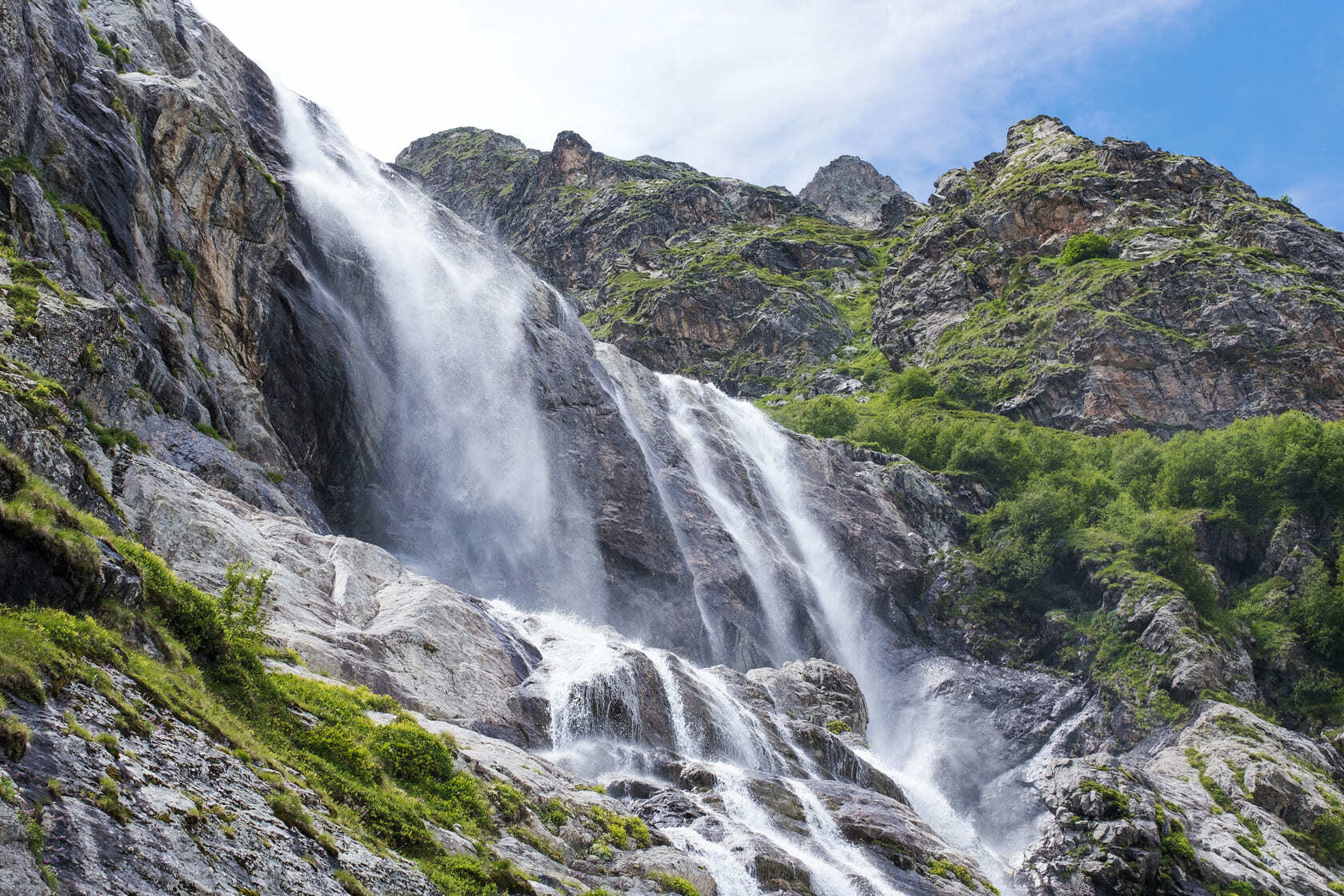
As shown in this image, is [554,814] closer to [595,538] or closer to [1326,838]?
[595,538]

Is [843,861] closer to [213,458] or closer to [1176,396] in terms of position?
[213,458]

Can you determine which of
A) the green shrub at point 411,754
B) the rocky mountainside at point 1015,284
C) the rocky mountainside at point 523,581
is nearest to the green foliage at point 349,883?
the rocky mountainside at point 523,581

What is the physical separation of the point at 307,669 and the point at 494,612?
47.8ft

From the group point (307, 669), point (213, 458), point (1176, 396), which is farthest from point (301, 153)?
point (1176, 396)

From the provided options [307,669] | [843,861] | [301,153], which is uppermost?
[301,153]

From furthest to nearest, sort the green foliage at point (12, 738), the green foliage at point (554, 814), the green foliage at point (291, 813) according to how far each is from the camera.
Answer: the green foliage at point (554, 814) < the green foliage at point (291, 813) < the green foliage at point (12, 738)

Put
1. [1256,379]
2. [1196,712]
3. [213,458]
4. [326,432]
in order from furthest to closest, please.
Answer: [1256,379] → [1196,712] → [326,432] → [213,458]

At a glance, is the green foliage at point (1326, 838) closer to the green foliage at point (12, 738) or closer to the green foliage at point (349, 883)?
the green foliage at point (349, 883)

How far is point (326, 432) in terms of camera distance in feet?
124

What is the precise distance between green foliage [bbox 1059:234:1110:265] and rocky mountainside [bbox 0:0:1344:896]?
6.23 m

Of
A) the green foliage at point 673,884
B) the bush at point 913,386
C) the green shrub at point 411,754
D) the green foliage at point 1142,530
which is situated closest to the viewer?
the green shrub at point 411,754

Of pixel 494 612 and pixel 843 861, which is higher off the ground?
pixel 494 612

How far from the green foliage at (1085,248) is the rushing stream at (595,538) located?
156 feet

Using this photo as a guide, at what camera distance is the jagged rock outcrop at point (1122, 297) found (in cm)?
7250
